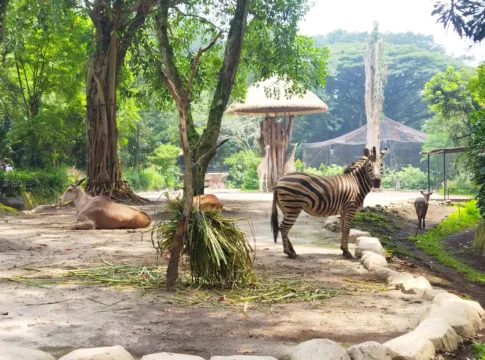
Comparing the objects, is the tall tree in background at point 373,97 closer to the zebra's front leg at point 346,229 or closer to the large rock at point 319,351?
the zebra's front leg at point 346,229

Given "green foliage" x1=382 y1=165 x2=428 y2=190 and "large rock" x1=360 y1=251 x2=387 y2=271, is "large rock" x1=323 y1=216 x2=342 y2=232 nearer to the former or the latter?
"large rock" x1=360 y1=251 x2=387 y2=271

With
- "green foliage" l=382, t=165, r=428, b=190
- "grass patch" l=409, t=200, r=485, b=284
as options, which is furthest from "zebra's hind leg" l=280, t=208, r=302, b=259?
"green foliage" l=382, t=165, r=428, b=190

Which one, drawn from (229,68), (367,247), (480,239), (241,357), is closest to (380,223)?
(480,239)

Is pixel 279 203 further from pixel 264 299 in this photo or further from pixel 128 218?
pixel 128 218

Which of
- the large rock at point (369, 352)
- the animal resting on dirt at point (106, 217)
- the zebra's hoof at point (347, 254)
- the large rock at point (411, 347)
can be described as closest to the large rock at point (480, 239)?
the zebra's hoof at point (347, 254)

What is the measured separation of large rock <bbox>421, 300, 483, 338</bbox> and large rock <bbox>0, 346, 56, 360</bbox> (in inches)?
111

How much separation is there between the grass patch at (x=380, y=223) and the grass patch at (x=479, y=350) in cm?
624

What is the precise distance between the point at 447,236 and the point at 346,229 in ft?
20.2

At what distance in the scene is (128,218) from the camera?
11.6 meters

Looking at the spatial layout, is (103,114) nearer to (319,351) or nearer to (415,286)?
(415,286)

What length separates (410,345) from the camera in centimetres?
423

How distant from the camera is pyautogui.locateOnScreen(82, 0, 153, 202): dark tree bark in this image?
16.4 meters

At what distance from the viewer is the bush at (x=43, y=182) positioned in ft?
62.2

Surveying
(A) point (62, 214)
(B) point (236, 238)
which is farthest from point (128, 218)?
(B) point (236, 238)
